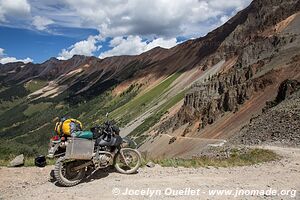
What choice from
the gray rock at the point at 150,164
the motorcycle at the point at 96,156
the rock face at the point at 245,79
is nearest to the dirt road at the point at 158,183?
the gray rock at the point at 150,164

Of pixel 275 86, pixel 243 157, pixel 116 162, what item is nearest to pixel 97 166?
pixel 116 162

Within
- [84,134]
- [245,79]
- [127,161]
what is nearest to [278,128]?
[127,161]

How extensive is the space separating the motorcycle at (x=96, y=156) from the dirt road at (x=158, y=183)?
0.32 meters

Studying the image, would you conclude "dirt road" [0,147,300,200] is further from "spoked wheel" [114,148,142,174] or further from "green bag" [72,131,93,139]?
"green bag" [72,131,93,139]

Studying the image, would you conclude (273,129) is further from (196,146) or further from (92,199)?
(92,199)

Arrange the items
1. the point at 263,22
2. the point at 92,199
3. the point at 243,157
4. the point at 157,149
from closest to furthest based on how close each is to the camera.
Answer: the point at 92,199, the point at 243,157, the point at 157,149, the point at 263,22

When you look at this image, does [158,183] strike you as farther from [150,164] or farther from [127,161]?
[150,164]

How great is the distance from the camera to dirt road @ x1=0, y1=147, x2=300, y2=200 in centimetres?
1028

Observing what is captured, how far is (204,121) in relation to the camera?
5119cm

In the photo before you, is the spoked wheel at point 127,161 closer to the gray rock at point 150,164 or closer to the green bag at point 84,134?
the gray rock at point 150,164

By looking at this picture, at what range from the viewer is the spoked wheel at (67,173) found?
11266 millimetres

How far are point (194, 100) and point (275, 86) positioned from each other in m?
19.7

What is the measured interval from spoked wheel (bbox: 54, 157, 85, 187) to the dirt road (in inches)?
8.8

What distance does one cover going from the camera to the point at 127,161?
13.1 m
